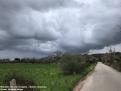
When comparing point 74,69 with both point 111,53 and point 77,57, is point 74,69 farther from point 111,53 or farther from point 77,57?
point 111,53

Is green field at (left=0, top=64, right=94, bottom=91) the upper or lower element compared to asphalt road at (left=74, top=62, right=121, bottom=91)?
upper

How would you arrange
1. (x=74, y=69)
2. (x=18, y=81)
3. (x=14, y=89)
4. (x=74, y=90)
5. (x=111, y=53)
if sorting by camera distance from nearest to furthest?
(x=14, y=89) < (x=18, y=81) < (x=74, y=90) < (x=74, y=69) < (x=111, y=53)

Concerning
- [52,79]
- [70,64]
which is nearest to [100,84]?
[52,79]

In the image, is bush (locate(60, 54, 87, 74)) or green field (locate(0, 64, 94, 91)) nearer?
green field (locate(0, 64, 94, 91))

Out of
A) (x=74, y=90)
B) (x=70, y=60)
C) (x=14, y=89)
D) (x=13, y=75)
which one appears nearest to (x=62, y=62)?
(x=70, y=60)

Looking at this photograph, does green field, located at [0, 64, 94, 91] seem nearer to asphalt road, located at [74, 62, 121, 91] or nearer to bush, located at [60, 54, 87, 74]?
asphalt road, located at [74, 62, 121, 91]

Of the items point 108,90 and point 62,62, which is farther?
point 62,62

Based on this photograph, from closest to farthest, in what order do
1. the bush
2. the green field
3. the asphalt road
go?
the asphalt road → the green field → the bush

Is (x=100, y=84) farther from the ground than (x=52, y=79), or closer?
closer

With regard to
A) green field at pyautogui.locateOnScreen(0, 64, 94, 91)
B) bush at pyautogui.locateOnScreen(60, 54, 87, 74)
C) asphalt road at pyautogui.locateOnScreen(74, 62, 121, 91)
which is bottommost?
asphalt road at pyautogui.locateOnScreen(74, 62, 121, 91)

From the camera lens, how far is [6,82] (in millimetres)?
18906

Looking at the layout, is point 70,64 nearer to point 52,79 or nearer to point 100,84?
point 52,79

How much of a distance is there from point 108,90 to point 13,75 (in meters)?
7.76

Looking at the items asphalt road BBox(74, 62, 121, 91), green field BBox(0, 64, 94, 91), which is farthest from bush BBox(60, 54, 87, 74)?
asphalt road BBox(74, 62, 121, 91)
